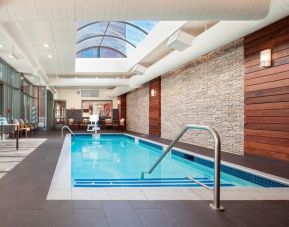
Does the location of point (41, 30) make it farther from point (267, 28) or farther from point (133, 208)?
point (133, 208)

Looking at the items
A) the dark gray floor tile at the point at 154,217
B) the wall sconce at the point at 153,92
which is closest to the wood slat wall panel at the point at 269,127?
the dark gray floor tile at the point at 154,217

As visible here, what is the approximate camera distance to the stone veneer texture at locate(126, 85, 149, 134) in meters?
14.8

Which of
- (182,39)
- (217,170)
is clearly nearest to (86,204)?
(217,170)

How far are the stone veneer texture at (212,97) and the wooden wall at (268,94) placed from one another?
13.2 inches

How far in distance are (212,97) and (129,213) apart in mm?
5886

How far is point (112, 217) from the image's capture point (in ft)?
8.25

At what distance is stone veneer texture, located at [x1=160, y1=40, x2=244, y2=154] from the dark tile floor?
160 inches

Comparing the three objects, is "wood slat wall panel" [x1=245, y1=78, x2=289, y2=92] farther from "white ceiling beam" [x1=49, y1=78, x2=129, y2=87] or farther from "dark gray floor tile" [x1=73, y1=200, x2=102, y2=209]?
"white ceiling beam" [x1=49, y1=78, x2=129, y2=87]

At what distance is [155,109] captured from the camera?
42.6 ft

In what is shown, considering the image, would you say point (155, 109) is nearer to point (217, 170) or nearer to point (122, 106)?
point (122, 106)

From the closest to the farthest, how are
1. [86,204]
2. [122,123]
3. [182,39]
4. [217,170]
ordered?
[217,170], [86,204], [182,39], [122,123]

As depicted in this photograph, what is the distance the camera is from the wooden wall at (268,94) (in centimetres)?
530

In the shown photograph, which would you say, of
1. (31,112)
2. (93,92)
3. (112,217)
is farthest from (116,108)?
(112,217)

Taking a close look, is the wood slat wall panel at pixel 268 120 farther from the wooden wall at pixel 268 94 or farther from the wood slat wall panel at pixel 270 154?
the wood slat wall panel at pixel 270 154
